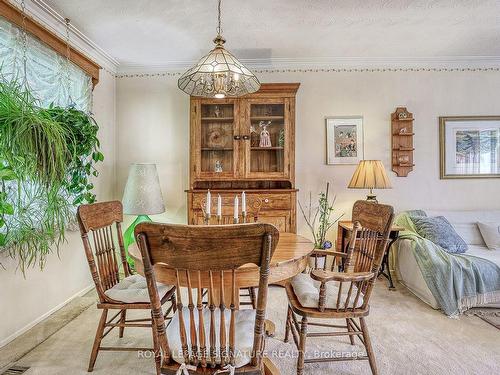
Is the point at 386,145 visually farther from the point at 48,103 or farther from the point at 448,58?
the point at 48,103

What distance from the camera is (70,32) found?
9.53 feet

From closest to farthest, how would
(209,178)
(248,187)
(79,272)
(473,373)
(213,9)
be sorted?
1. (473,373)
2. (213,9)
3. (79,272)
4. (209,178)
5. (248,187)

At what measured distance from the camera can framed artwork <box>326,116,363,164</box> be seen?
374 centimetres

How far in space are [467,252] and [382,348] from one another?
1.48m

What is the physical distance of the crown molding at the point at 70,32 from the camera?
8.04 ft

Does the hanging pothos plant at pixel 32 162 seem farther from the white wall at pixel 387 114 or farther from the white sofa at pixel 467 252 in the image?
the white sofa at pixel 467 252

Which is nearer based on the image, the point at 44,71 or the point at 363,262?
the point at 363,262

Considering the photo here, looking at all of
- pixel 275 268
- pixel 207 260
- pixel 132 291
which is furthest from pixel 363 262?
pixel 132 291

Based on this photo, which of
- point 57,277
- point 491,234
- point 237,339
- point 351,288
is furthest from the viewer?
point 491,234

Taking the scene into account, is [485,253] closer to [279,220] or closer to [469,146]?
[469,146]

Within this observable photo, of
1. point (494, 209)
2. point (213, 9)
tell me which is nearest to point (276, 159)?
point (213, 9)

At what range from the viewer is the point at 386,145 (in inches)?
148

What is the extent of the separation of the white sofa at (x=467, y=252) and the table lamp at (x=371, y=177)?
608 millimetres

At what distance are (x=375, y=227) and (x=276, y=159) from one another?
1.79m
